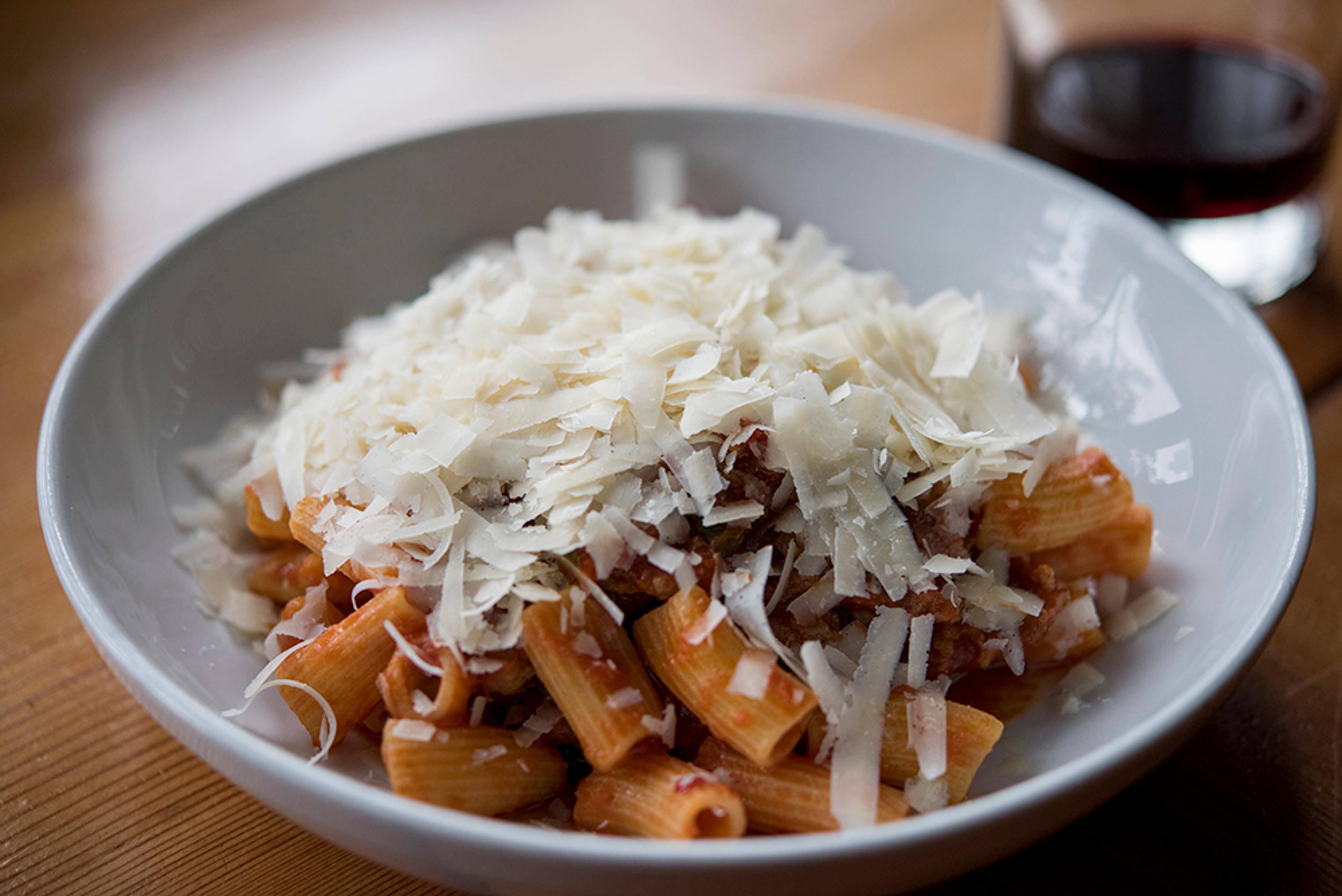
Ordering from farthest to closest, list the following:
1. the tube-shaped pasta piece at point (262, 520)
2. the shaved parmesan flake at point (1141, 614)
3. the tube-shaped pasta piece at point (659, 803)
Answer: the tube-shaped pasta piece at point (262, 520)
the shaved parmesan flake at point (1141, 614)
the tube-shaped pasta piece at point (659, 803)

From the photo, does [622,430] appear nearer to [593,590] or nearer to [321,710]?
[593,590]

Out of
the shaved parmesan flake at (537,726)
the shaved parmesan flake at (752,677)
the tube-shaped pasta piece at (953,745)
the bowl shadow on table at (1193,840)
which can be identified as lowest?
the bowl shadow on table at (1193,840)

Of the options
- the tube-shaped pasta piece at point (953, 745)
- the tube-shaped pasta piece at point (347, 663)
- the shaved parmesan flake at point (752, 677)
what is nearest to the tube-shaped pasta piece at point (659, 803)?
the shaved parmesan flake at point (752, 677)

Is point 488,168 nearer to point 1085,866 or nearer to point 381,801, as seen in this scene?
point 381,801

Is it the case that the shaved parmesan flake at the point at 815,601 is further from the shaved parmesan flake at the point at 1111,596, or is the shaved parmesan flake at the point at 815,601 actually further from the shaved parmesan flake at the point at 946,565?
the shaved parmesan flake at the point at 1111,596

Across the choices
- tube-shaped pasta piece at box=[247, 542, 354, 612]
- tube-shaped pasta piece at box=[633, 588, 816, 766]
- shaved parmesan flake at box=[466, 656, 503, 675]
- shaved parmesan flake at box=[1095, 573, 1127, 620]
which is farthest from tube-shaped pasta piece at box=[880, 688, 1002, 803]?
tube-shaped pasta piece at box=[247, 542, 354, 612]

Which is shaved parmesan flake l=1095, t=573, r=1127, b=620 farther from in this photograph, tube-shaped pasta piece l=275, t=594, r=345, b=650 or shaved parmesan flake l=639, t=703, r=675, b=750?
tube-shaped pasta piece l=275, t=594, r=345, b=650

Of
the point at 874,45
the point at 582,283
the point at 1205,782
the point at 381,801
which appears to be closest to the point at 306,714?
the point at 381,801
